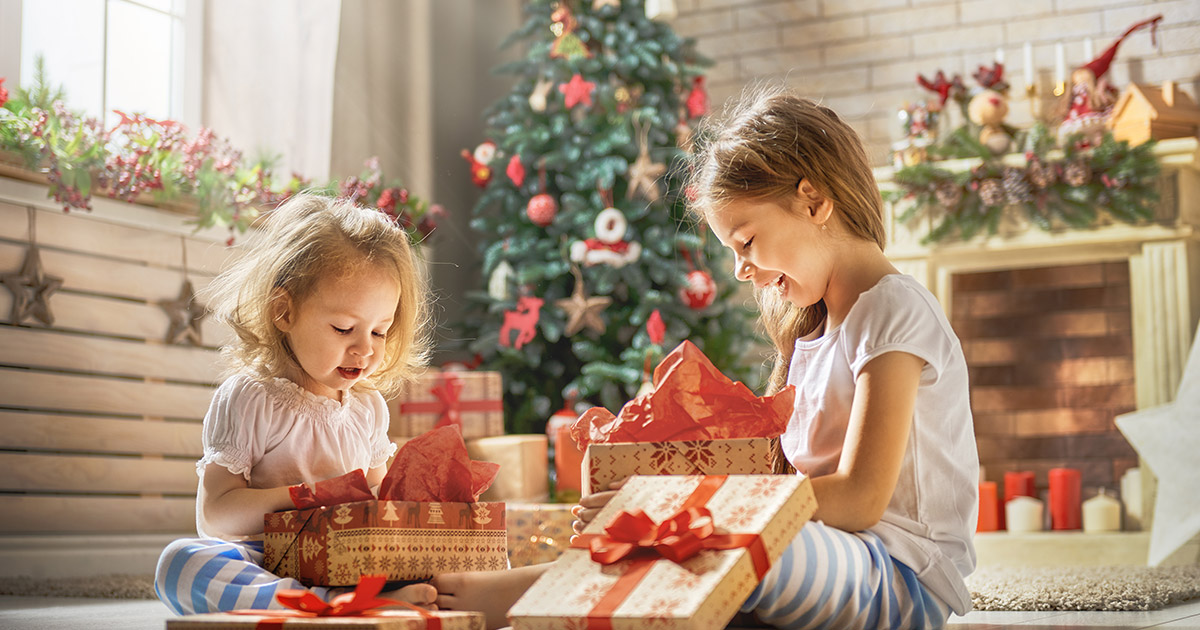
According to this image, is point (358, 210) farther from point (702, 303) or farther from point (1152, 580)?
point (702, 303)

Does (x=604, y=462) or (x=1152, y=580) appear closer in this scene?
(x=604, y=462)

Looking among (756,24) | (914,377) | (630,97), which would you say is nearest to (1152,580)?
(914,377)

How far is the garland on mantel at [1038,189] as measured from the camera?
340 centimetres

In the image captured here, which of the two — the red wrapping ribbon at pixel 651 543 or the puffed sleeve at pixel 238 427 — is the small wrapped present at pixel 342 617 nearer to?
the red wrapping ribbon at pixel 651 543

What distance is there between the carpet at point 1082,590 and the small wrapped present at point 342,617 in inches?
45.2

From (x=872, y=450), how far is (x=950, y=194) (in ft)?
8.55

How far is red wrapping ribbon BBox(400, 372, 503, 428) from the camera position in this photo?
10.9ft

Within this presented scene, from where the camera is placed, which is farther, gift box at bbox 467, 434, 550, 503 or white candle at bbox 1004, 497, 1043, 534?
white candle at bbox 1004, 497, 1043, 534

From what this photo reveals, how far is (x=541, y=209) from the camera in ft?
12.2

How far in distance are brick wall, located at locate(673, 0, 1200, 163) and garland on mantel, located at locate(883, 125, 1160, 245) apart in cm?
31

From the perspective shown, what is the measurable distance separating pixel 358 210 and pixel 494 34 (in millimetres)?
3031

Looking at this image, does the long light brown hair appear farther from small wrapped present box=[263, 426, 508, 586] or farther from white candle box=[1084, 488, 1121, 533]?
white candle box=[1084, 488, 1121, 533]

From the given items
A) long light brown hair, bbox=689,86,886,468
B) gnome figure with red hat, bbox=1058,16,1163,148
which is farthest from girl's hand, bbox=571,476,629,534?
gnome figure with red hat, bbox=1058,16,1163,148

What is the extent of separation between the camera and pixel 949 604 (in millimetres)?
1324
